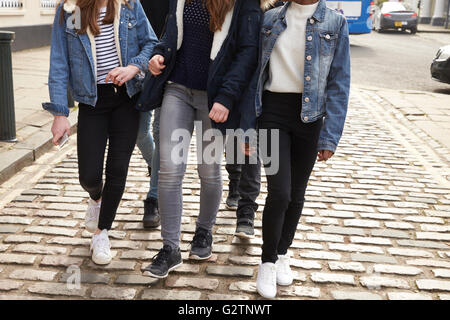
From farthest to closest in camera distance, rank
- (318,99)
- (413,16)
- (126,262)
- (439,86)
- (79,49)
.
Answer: (413,16) < (439,86) < (126,262) < (79,49) < (318,99)

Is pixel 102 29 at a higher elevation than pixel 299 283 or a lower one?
higher

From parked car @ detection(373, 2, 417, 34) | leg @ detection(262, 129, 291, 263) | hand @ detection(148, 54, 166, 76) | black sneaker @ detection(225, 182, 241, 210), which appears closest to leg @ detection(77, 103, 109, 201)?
hand @ detection(148, 54, 166, 76)

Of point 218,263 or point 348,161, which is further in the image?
point 348,161

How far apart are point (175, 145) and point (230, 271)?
0.86m

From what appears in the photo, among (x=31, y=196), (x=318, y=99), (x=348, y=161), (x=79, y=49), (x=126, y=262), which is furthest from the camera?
(x=348, y=161)

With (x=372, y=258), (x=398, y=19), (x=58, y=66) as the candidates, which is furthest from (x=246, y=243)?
(x=398, y=19)

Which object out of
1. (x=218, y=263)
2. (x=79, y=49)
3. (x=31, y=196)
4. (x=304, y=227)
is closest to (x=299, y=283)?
(x=218, y=263)

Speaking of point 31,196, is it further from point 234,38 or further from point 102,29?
point 234,38

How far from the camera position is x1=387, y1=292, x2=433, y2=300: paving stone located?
10.7 ft

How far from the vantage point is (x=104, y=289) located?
3256 mm

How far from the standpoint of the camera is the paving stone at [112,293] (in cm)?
317

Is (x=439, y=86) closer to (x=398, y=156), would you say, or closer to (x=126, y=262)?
(x=398, y=156)

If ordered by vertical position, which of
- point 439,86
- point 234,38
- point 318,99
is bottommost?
point 439,86

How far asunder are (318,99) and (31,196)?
2.81 meters
